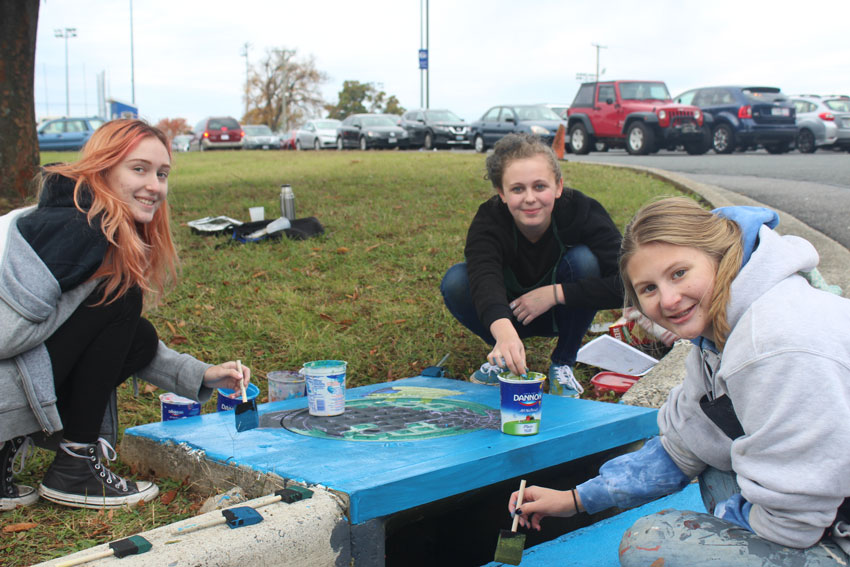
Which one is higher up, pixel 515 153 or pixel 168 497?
pixel 515 153

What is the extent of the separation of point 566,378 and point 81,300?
212cm

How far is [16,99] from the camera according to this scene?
6.04m

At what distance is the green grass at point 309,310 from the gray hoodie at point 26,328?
33cm

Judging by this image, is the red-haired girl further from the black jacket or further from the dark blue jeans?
the dark blue jeans

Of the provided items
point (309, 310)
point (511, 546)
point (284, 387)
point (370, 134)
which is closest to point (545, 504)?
point (511, 546)

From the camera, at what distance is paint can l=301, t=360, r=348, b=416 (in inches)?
111

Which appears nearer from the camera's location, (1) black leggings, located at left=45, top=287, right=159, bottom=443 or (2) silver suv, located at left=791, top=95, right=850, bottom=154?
(1) black leggings, located at left=45, top=287, right=159, bottom=443

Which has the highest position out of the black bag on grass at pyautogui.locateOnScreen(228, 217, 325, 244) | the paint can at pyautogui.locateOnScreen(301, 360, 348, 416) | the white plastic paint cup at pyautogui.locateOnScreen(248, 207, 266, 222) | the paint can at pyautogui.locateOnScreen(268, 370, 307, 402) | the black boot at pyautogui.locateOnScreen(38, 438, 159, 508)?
the white plastic paint cup at pyautogui.locateOnScreen(248, 207, 266, 222)

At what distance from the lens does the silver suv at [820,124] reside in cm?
1673

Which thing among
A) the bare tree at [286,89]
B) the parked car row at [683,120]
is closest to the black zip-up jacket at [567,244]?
the parked car row at [683,120]

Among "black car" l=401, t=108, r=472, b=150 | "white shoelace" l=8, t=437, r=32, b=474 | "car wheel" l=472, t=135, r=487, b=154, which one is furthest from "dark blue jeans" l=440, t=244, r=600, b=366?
"black car" l=401, t=108, r=472, b=150

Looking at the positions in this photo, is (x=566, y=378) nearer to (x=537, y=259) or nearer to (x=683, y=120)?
(x=537, y=259)

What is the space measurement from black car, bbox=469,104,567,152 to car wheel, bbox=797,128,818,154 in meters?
5.15

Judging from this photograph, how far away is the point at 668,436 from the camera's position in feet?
7.07
